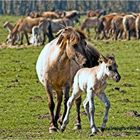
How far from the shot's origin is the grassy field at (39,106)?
12.6 metres

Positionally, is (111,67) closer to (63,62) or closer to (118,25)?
(63,62)

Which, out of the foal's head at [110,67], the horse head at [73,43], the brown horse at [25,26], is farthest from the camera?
the brown horse at [25,26]

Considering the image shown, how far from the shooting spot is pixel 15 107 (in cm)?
1678

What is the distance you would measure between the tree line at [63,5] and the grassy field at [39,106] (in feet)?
215

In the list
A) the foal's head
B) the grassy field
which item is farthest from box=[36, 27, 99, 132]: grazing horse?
the foal's head

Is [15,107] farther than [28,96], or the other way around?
[28,96]

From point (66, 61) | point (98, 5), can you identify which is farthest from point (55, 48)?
point (98, 5)

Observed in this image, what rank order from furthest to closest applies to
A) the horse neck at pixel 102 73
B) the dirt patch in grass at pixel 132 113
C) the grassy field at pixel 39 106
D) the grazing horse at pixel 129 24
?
the grazing horse at pixel 129 24 → the dirt patch in grass at pixel 132 113 → the grassy field at pixel 39 106 → the horse neck at pixel 102 73

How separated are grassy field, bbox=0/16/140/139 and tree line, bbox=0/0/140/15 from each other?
2576 inches

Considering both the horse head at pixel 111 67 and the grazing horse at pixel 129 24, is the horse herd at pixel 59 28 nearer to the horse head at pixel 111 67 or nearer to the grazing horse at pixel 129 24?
the grazing horse at pixel 129 24

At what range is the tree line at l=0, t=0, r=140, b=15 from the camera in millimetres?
94188

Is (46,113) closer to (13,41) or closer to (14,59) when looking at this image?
(14,59)

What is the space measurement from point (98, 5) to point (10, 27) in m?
54.0

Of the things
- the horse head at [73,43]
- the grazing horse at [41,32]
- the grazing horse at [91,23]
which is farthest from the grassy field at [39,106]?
the grazing horse at [91,23]
